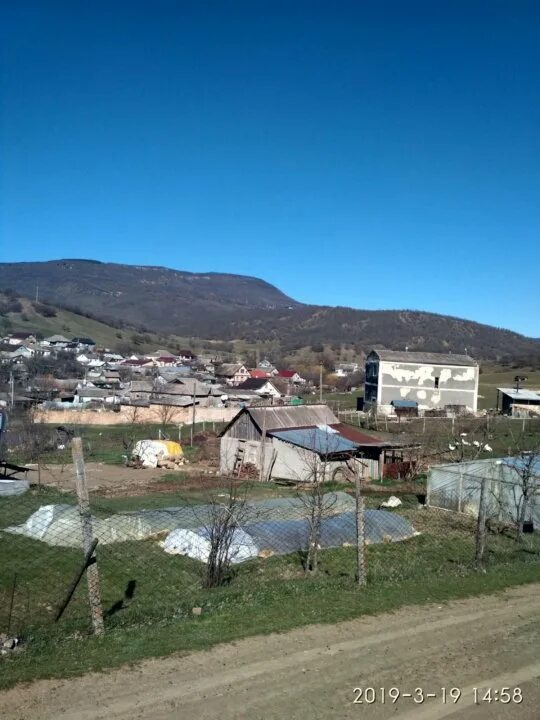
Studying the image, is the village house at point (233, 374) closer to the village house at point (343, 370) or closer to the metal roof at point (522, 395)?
the village house at point (343, 370)

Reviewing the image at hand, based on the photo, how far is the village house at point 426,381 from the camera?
2721 inches

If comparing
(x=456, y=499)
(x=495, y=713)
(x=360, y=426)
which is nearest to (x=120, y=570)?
(x=495, y=713)

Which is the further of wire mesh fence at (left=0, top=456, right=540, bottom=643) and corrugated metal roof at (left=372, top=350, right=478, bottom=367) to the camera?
corrugated metal roof at (left=372, top=350, right=478, bottom=367)

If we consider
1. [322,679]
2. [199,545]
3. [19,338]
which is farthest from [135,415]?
[19,338]

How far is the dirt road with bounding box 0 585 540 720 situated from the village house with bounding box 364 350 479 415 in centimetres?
6318

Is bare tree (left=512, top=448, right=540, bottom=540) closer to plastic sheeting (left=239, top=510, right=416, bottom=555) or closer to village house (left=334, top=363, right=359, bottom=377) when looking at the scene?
plastic sheeting (left=239, top=510, right=416, bottom=555)

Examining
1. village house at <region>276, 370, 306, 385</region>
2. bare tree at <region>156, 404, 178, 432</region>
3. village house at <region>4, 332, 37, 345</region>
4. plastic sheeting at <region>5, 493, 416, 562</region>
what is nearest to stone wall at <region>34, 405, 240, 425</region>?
bare tree at <region>156, 404, 178, 432</region>

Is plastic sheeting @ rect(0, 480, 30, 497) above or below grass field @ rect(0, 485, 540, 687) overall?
below

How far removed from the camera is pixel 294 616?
6.66m

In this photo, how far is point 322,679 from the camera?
520 centimetres

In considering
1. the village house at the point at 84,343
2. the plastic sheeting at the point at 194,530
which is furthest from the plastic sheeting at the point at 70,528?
the village house at the point at 84,343

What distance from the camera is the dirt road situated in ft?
15.1

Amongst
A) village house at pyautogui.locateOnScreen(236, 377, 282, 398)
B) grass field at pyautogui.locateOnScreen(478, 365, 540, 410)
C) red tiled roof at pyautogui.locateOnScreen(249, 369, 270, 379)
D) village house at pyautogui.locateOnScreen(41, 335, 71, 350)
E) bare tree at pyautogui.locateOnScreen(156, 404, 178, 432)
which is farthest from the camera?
village house at pyautogui.locateOnScreen(41, 335, 71, 350)

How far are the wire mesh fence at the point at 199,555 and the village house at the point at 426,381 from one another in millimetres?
50136
